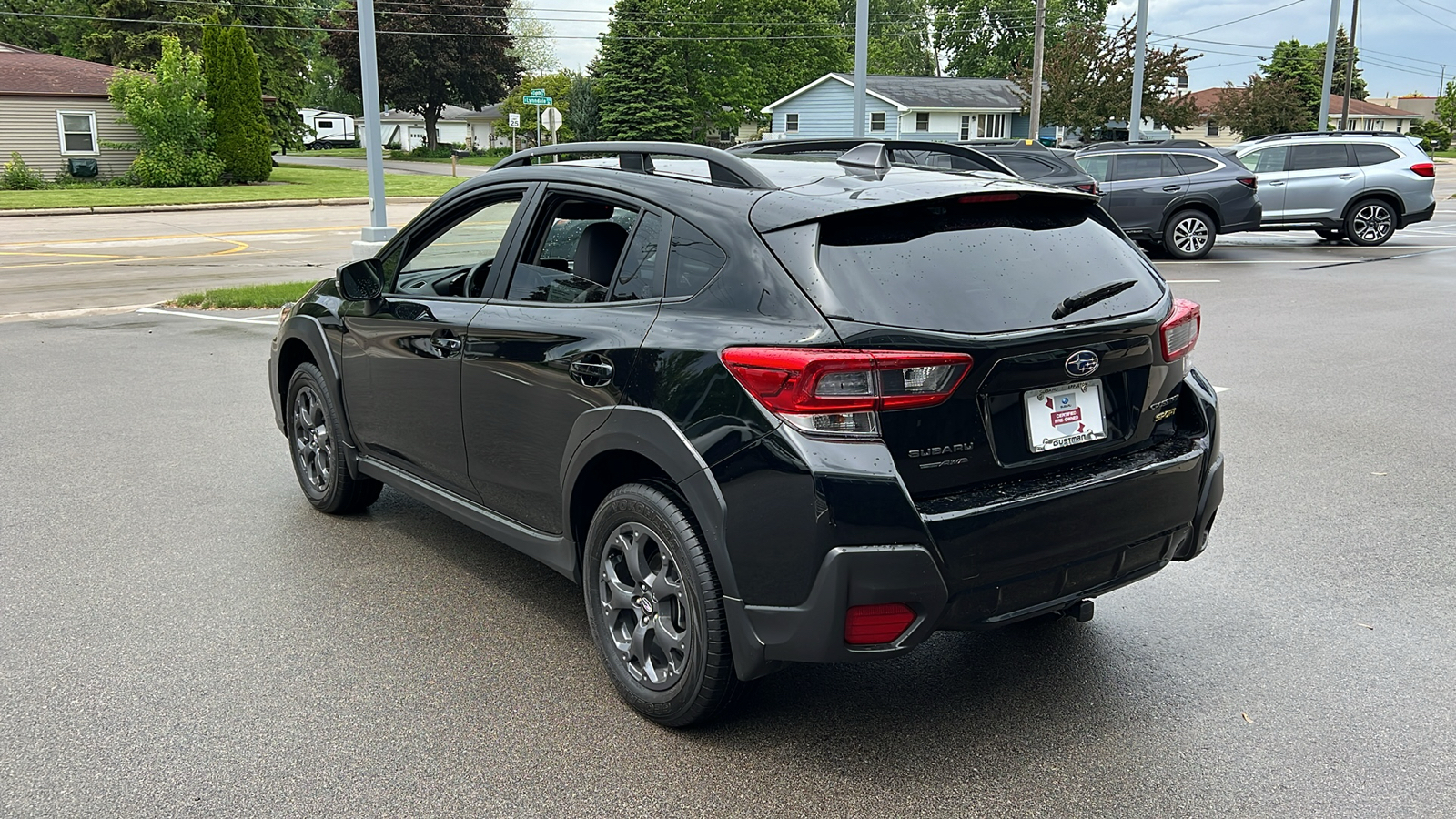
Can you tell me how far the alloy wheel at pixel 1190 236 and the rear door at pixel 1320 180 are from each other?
8.80 feet

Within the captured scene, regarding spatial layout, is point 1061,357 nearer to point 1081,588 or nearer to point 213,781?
point 1081,588

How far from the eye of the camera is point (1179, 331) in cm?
381

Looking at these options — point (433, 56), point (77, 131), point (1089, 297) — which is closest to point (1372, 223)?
point (1089, 297)

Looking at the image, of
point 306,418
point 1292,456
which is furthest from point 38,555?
point 1292,456

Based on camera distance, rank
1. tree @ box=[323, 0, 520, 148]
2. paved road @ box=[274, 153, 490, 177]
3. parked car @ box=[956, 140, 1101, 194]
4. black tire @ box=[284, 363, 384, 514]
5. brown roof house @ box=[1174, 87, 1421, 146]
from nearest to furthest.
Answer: black tire @ box=[284, 363, 384, 514], parked car @ box=[956, 140, 1101, 194], paved road @ box=[274, 153, 490, 177], tree @ box=[323, 0, 520, 148], brown roof house @ box=[1174, 87, 1421, 146]

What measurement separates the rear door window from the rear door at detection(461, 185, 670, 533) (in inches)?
752

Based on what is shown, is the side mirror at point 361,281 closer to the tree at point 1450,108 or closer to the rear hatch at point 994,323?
the rear hatch at point 994,323

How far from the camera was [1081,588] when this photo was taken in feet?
11.3

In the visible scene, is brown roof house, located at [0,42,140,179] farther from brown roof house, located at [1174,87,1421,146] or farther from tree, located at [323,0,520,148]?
brown roof house, located at [1174,87,1421,146]

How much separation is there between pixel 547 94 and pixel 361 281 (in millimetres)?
80572

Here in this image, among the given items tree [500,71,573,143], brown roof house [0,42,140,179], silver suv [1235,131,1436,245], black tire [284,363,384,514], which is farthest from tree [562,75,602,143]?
black tire [284,363,384,514]

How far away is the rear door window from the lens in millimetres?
19859

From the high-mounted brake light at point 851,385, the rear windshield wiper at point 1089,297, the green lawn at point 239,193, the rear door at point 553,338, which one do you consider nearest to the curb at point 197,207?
the green lawn at point 239,193

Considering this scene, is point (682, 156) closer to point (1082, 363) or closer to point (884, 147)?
point (884, 147)
